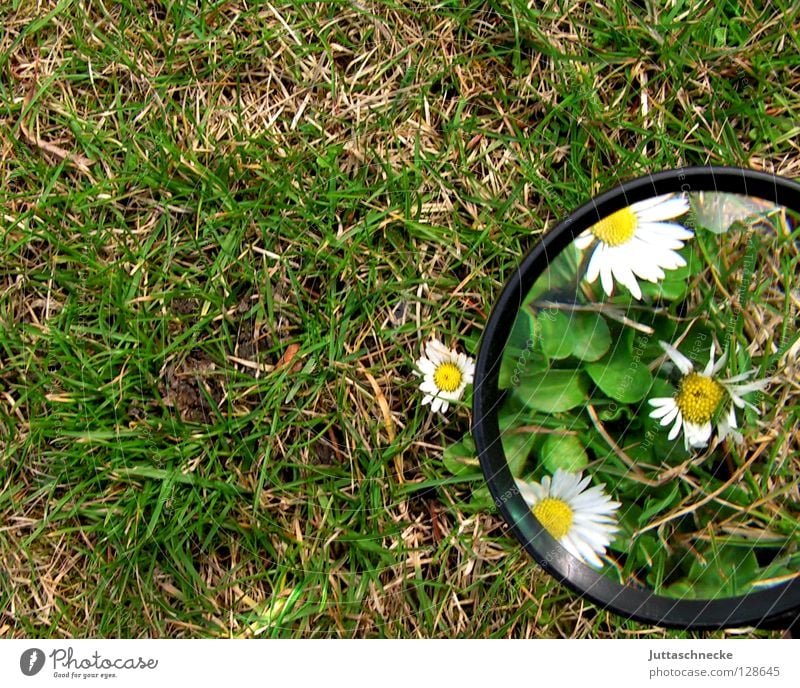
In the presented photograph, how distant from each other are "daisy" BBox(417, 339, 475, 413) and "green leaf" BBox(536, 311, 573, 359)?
0.25 metres

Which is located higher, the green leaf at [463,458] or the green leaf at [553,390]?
the green leaf at [553,390]

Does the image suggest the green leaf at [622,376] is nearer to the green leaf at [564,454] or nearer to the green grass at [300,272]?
the green leaf at [564,454]

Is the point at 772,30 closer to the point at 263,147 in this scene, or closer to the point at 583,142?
the point at 583,142

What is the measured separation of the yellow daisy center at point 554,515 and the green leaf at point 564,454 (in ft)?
0.15

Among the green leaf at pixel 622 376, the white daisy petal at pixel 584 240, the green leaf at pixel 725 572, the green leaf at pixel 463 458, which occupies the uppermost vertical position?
the white daisy petal at pixel 584 240

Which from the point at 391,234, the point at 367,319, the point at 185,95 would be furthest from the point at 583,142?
the point at 185,95

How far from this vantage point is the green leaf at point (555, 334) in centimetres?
88

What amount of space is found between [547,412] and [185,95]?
79cm

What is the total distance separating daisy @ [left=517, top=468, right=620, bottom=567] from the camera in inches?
36.0

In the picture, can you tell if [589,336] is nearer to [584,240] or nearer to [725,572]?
[584,240]

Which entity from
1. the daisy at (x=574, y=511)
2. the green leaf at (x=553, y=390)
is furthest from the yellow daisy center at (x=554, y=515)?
the green leaf at (x=553, y=390)

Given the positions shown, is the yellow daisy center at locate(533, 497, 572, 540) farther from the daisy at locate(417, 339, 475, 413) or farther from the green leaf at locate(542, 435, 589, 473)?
the daisy at locate(417, 339, 475, 413)

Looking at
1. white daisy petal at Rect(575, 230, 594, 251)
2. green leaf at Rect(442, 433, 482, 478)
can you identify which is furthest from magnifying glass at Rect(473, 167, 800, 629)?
green leaf at Rect(442, 433, 482, 478)

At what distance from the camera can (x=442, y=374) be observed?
1.15 m
